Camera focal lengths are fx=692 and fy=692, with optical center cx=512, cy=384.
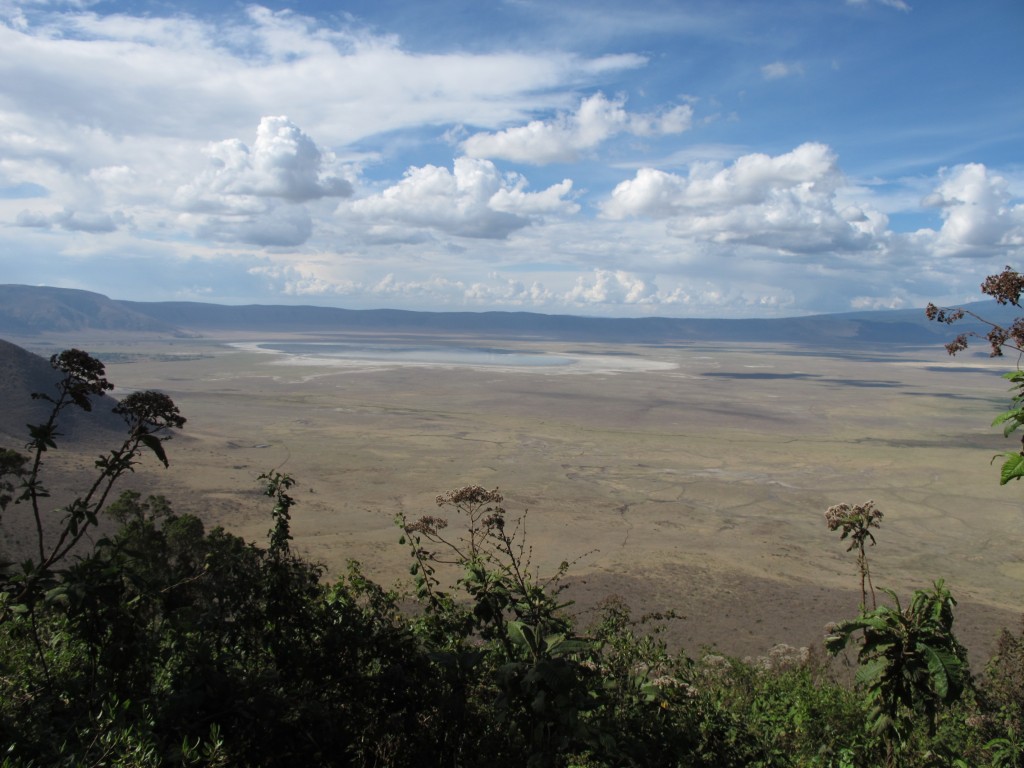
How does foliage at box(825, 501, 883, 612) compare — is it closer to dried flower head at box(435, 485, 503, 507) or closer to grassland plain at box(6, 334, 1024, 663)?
dried flower head at box(435, 485, 503, 507)

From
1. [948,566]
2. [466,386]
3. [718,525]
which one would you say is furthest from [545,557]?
[466,386]

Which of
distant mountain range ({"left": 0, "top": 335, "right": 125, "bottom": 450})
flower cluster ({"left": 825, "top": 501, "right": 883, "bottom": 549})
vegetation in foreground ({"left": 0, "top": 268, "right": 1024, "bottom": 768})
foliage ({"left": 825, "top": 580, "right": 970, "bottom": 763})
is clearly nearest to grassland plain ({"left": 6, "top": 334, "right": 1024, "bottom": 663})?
distant mountain range ({"left": 0, "top": 335, "right": 125, "bottom": 450})

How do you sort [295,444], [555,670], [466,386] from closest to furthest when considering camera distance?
[555,670]
[295,444]
[466,386]

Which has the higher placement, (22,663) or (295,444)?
(22,663)

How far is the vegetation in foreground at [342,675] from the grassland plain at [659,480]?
13170 mm

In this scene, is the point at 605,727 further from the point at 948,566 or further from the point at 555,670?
the point at 948,566

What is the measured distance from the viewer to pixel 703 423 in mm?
56250

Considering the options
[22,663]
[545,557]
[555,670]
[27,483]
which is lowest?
[545,557]

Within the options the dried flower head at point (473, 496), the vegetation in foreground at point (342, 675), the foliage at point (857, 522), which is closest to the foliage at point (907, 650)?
the vegetation in foreground at point (342, 675)

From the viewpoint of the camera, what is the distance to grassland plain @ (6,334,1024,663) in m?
21.7

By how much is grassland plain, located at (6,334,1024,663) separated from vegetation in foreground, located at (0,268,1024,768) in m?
13.2

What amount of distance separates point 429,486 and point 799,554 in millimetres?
17041

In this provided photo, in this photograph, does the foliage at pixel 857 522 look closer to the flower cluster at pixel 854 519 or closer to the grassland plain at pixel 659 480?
the flower cluster at pixel 854 519

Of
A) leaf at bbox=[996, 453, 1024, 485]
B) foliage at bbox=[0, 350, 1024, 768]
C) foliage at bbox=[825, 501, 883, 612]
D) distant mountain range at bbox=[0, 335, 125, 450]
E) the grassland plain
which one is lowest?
the grassland plain
